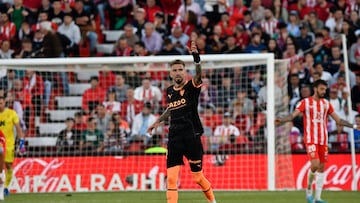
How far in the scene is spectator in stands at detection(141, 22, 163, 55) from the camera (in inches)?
1056

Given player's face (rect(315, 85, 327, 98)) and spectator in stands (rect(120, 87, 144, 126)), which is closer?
player's face (rect(315, 85, 327, 98))

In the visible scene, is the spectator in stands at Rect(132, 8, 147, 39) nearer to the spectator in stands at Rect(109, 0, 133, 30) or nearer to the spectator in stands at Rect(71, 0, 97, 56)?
the spectator in stands at Rect(109, 0, 133, 30)

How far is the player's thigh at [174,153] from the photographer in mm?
14320

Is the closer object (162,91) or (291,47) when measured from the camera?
(162,91)

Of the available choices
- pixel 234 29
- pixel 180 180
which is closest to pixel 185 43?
pixel 234 29

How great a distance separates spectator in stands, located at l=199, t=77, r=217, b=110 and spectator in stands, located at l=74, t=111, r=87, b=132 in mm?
2905

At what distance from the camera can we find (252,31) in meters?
26.9

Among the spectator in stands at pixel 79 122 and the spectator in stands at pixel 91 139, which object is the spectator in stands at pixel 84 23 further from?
the spectator in stands at pixel 91 139

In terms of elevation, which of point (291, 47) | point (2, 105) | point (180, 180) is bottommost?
point (180, 180)

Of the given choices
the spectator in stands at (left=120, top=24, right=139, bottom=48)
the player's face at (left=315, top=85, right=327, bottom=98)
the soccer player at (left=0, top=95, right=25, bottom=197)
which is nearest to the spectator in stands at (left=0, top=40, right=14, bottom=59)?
the spectator in stands at (left=120, top=24, right=139, bottom=48)

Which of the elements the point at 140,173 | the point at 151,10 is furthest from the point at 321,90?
the point at 151,10

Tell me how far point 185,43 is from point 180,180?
5.36m

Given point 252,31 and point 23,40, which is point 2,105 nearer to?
point 23,40

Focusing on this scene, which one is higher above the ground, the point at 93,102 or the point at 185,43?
the point at 185,43
